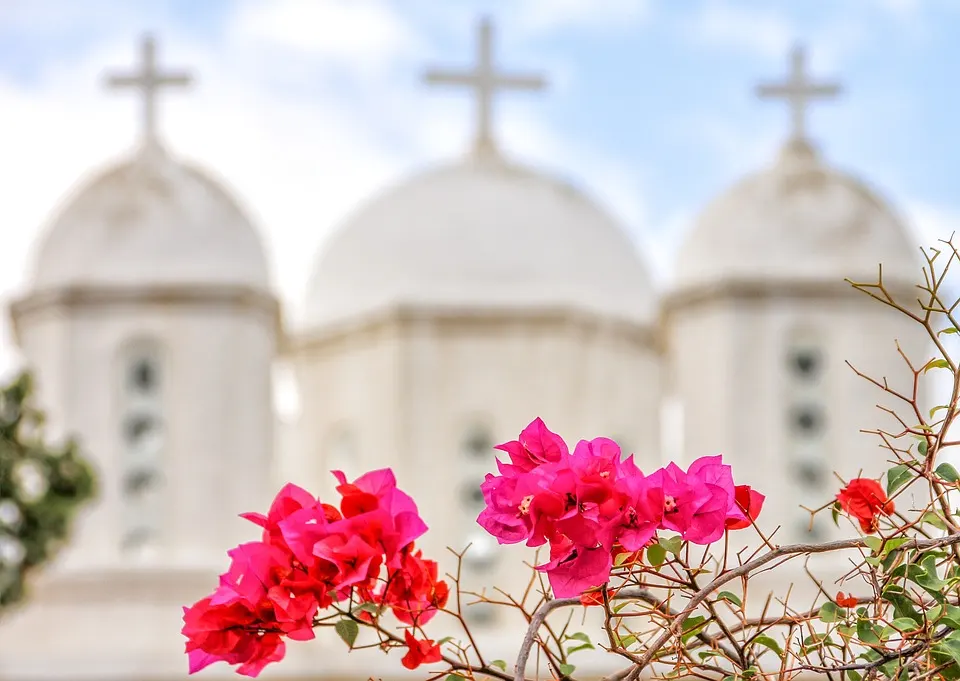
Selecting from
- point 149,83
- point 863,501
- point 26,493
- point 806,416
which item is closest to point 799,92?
point 806,416

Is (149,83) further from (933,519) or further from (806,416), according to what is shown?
(933,519)

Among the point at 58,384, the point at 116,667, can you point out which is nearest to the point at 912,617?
the point at 116,667

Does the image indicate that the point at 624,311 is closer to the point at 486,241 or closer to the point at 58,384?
the point at 486,241

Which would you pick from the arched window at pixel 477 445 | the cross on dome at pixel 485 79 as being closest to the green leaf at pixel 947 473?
the arched window at pixel 477 445

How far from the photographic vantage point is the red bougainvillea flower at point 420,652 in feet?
9.92

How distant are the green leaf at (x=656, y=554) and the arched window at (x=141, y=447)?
49.0 feet

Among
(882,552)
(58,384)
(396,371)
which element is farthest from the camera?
(396,371)

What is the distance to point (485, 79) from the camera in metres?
20.2

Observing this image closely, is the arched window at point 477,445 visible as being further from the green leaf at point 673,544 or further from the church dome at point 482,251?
the green leaf at point 673,544

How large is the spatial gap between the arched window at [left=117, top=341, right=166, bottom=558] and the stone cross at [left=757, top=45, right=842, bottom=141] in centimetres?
626

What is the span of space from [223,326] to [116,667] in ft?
10.6

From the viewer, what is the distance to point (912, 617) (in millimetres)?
2857

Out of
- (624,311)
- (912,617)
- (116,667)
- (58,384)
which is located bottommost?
(912,617)

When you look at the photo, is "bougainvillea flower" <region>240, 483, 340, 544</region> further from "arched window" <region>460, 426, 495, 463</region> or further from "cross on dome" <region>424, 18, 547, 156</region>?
"cross on dome" <region>424, 18, 547, 156</region>
